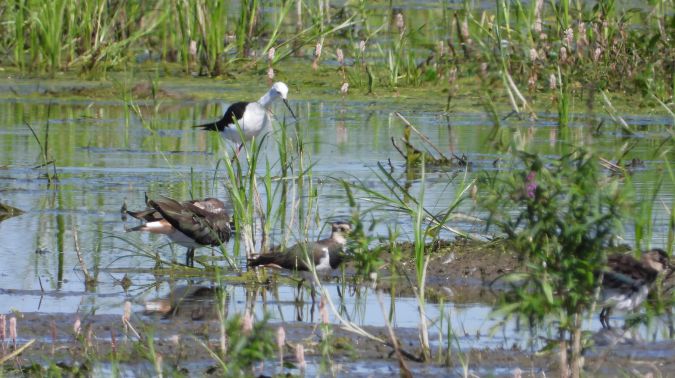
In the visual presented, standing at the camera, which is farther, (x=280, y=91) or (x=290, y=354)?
(x=280, y=91)

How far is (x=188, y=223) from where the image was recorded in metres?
7.54

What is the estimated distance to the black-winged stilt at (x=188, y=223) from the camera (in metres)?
7.54

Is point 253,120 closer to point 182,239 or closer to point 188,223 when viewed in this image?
point 182,239

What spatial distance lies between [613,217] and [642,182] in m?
5.52

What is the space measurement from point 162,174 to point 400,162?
179cm

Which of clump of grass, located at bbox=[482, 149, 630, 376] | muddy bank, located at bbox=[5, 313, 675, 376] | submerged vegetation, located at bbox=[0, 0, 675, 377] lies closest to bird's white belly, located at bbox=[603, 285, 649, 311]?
submerged vegetation, located at bbox=[0, 0, 675, 377]

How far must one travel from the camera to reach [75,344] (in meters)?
5.63

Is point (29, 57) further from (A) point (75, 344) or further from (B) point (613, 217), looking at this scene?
(B) point (613, 217)

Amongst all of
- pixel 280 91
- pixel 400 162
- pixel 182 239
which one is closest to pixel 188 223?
pixel 182 239

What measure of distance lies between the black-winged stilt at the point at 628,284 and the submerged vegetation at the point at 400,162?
0.32 ft

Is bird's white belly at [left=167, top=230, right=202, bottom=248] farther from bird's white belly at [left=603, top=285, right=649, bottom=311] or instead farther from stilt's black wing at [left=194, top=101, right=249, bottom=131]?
stilt's black wing at [left=194, top=101, right=249, bottom=131]

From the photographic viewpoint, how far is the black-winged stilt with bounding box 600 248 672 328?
6.29 metres

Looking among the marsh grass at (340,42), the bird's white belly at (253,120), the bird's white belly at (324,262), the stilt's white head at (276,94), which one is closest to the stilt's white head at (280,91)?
the stilt's white head at (276,94)

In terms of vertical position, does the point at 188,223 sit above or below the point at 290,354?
above
